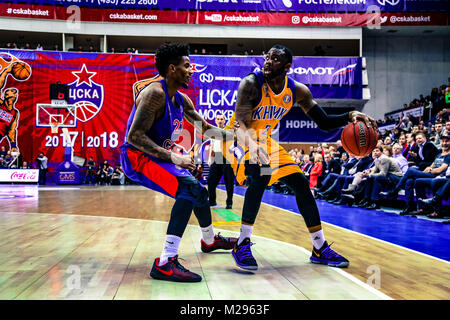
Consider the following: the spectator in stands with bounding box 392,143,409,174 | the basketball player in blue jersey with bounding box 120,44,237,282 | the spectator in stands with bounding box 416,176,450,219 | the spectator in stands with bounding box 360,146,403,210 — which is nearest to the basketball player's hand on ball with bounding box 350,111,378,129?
the basketball player in blue jersey with bounding box 120,44,237,282

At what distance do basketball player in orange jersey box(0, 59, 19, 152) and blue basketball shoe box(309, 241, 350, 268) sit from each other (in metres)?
16.0

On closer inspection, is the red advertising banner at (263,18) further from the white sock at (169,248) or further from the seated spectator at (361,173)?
the white sock at (169,248)

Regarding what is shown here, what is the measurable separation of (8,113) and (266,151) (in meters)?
A: 16.3

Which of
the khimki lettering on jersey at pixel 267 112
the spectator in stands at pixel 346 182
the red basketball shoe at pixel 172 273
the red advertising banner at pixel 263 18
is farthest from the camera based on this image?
the red advertising banner at pixel 263 18

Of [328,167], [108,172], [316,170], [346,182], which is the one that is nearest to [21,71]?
Result: [108,172]

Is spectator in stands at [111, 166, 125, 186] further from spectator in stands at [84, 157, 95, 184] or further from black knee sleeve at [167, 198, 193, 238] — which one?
black knee sleeve at [167, 198, 193, 238]

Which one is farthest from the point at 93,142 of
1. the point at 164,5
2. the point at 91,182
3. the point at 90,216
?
the point at 90,216

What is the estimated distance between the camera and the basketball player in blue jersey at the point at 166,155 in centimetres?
246

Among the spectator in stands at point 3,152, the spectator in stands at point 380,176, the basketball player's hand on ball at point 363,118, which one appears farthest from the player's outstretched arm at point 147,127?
the spectator in stands at point 3,152

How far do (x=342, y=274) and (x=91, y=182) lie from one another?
49.5 ft

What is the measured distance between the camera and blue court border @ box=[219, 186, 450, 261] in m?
3.70

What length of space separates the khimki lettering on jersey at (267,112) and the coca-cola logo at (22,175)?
14121 millimetres

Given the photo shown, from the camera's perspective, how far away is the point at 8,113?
15969 millimetres

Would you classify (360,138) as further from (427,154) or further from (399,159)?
(399,159)
